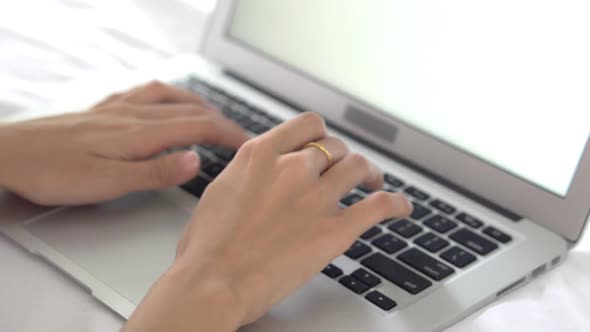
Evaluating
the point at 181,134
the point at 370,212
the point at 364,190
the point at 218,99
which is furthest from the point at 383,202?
the point at 218,99

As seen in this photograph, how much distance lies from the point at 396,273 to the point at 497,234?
122 mm

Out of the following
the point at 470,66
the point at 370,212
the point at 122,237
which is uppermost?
the point at 470,66

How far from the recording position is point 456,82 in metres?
0.88

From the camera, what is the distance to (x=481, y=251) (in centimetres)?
78

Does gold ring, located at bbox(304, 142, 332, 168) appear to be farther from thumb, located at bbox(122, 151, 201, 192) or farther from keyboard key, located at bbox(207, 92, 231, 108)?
keyboard key, located at bbox(207, 92, 231, 108)

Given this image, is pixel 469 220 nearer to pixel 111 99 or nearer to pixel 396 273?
pixel 396 273

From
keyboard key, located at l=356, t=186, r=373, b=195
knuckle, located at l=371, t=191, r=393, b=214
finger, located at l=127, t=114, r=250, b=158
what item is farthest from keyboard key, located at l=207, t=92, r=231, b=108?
knuckle, located at l=371, t=191, r=393, b=214

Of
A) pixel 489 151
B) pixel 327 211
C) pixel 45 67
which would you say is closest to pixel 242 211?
pixel 327 211

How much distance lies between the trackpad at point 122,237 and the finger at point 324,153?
0.44 ft

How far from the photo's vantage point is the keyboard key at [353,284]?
0.73 m

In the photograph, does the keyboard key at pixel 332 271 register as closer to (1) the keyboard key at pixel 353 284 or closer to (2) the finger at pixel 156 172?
(1) the keyboard key at pixel 353 284

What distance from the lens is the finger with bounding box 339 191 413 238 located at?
0.72m

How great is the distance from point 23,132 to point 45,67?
0.28 metres

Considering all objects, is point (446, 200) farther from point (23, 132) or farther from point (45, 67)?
point (45, 67)
